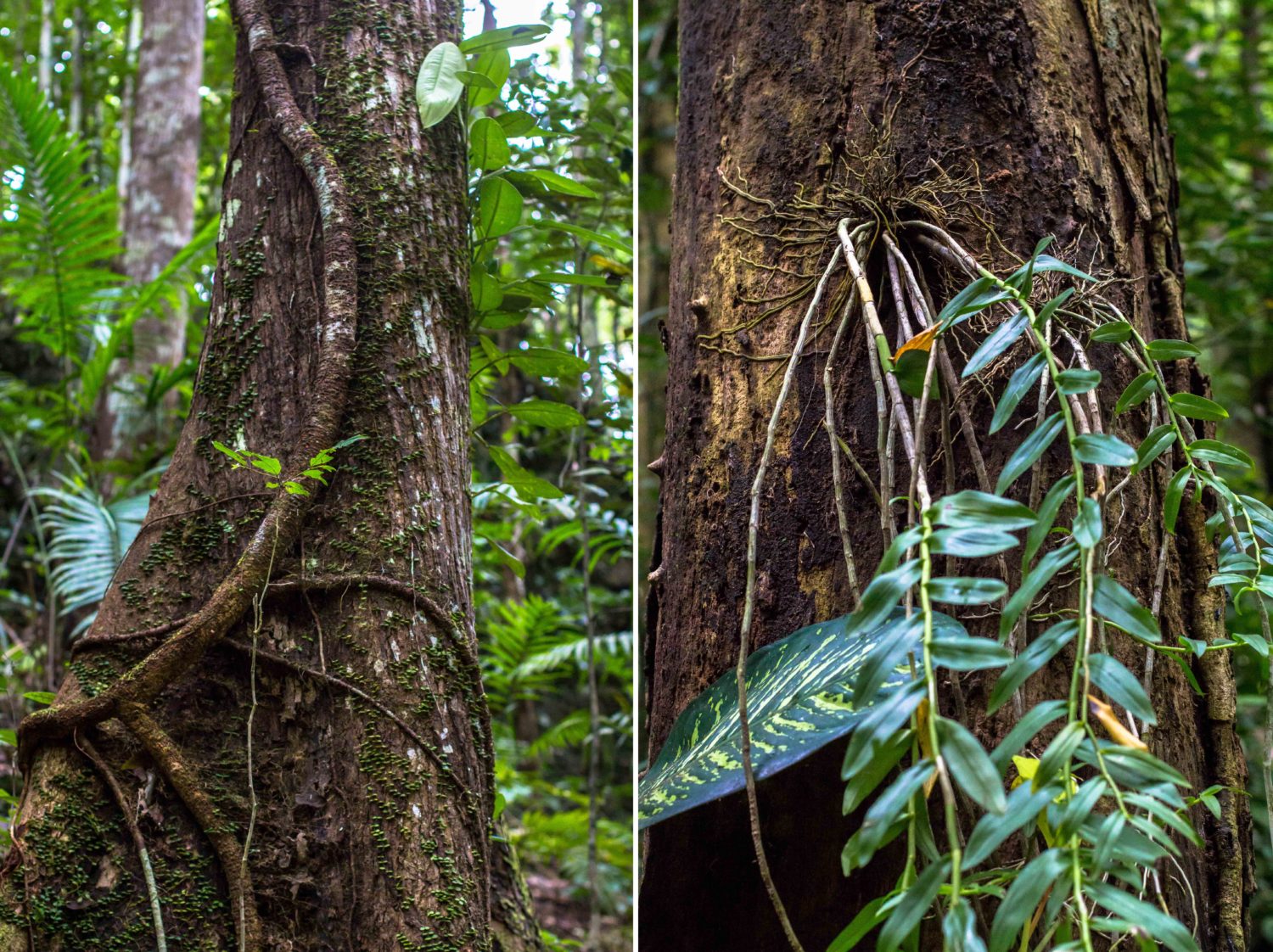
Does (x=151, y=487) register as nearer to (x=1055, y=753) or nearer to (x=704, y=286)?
(x=704, y=286)

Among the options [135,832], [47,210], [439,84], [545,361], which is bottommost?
[135,832]

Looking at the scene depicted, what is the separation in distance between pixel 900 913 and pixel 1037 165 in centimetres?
82

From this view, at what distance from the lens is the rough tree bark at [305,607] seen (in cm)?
105

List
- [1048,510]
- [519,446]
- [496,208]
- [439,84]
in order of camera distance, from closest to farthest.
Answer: [1048,510] → [439,84] → [496,208] → [519,446]

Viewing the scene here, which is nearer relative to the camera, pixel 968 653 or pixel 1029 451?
pixel 968 653

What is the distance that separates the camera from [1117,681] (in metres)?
0.60

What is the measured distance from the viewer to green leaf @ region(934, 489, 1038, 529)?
2.09 feet

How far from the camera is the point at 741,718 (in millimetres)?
740

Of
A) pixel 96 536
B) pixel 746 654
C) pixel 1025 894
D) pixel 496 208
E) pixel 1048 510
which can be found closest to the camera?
pixel 1025 894

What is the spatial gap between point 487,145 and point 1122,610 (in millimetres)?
1125

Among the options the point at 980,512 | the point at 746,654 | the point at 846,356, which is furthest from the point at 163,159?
the point at 980,512

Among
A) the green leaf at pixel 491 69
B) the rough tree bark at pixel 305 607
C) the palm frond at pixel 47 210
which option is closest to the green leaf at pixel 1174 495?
the rough tree bark at pixel 305 607

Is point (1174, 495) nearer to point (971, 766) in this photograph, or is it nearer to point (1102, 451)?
point (1102, 451)

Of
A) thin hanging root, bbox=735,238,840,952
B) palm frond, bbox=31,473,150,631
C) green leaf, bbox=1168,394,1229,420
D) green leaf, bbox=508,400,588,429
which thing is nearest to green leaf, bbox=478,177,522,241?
green leaf, bbox=508,400,588,429
